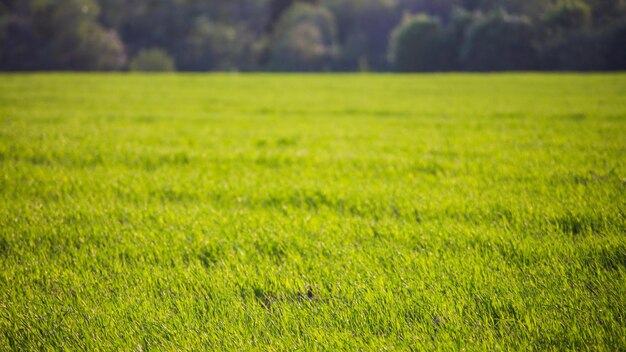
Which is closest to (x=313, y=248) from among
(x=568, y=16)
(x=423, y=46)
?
(x=568, y=16)

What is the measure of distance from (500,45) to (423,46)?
12.8 metres

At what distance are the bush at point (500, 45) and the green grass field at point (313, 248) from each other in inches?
2470

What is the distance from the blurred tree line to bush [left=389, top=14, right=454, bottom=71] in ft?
0.58

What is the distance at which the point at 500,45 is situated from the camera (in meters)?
64.5

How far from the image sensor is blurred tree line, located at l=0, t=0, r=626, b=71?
57.4 meters

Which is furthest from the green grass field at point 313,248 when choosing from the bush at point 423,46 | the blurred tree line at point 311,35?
the bush at point 423,46

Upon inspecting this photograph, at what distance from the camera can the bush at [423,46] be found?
71188 mm

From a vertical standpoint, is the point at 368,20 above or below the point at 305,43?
above

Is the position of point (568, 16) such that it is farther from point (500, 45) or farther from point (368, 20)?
point (368, 20)

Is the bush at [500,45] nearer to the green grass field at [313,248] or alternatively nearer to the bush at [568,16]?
the bush at [568,16]

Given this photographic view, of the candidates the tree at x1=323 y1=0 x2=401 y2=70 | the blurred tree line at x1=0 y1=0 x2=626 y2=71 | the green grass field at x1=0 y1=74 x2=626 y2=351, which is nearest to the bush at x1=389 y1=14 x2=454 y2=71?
the blurred tree line at x1=0 y1=0 x2=626 y2=71

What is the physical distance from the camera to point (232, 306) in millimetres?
3121

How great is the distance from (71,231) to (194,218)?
4.20 ft

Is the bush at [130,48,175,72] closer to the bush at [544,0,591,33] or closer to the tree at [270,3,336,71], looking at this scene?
the tree at [270,3,336,71]
